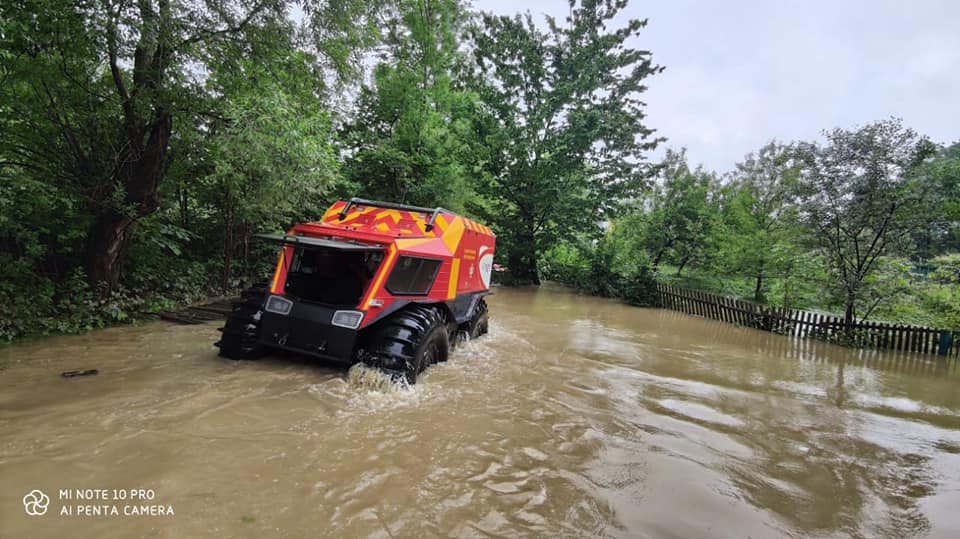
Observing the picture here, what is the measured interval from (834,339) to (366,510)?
1266cm

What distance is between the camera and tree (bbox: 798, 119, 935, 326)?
1017cm

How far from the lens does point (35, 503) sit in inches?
93.9

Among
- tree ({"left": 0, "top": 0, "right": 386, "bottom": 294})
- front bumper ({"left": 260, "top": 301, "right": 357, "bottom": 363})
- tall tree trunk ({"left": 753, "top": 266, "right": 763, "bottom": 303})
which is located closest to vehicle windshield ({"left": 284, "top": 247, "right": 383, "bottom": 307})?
front bumper ({"left": 260, "top": 301, "right": 357, "bottom": 363})

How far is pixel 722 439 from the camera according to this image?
428cm

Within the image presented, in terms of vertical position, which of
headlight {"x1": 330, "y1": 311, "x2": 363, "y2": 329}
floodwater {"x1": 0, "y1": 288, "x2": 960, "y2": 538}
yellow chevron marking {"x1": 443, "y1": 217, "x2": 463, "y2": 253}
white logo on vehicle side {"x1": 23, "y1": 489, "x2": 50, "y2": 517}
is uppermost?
yellow chevron marking {"x1": 443, "y1": 217, "x2": 463, "y2": 253}

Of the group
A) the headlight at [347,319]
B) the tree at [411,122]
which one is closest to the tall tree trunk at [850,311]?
the headlight at [347,319]

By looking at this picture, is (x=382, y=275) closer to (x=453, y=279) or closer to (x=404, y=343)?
(x=404, y=343)

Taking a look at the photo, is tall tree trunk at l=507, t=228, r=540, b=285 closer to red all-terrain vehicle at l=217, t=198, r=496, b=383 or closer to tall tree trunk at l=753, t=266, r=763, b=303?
tall tree trunk at l=753, t=266, r=763, b=303

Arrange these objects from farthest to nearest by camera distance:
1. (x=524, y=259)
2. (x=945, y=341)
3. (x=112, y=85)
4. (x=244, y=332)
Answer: (x=524, y=259) → (x=945, y=341) → (x=112, y=85) → (x=244, y=332)

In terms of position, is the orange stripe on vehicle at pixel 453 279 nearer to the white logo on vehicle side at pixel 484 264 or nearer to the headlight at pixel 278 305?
the white logo on vehicle side at pixel 484 264

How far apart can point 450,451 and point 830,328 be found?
38.8 feet

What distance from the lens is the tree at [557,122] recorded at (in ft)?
65.5

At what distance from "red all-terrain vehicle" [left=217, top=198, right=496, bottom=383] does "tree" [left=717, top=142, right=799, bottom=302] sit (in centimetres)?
1205

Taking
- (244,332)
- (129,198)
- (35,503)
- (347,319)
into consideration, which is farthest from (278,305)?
(129,198)
